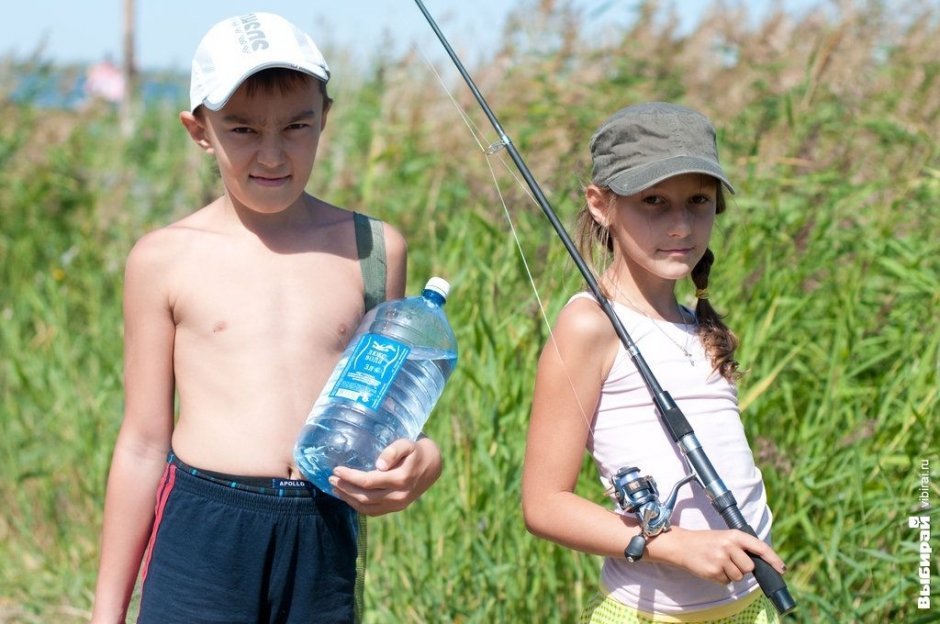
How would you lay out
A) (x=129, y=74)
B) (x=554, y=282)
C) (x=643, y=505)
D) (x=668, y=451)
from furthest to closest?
(x=129, y=74) < (x=554, y=282) < (x=668, y=451) < (x=643, y=505)

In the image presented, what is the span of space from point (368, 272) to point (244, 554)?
23.1 inches

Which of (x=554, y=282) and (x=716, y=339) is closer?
(x=716, y=339)

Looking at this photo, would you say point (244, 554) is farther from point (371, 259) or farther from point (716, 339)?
point (716, 339)

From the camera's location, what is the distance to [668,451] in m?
2.29

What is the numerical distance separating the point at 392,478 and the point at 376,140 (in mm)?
4572

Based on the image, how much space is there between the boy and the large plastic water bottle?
66 mm

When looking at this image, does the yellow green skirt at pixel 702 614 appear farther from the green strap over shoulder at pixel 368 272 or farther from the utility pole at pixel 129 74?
the utility pole at pixel 129 74

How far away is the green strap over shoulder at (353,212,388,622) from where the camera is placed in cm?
248

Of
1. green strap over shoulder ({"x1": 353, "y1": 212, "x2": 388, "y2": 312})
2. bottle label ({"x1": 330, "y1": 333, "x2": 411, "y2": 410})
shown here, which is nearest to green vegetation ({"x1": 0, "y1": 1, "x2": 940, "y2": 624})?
green strap over shoulder ({"x1": 353, "y1": 212, "x2": 388, "y2": 312})

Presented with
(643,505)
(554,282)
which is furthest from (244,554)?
(554,282)

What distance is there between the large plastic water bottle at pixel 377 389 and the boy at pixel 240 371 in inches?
2.6

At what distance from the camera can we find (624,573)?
236 cm

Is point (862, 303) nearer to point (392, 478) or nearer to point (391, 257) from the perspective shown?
point (391, 257)

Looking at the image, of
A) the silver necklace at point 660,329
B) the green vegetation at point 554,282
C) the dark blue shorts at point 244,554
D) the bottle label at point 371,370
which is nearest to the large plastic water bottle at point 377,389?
the bottle label at point 371,370
